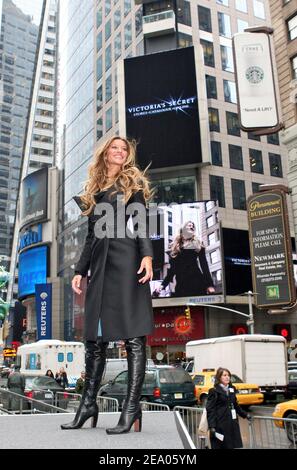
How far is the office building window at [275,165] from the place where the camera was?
2306 inches

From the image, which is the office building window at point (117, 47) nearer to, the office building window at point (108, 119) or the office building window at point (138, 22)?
the office building window at point (138, 22)

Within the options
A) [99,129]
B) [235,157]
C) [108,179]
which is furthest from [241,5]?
[108,179]

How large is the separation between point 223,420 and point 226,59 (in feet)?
188

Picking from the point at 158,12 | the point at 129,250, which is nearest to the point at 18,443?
the point at 129,250

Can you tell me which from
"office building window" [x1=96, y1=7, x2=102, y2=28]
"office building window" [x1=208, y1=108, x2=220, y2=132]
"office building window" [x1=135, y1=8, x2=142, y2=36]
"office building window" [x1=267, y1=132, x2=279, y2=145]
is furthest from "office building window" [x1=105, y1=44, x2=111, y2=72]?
"office building window" [x1=267, y1=132, x2=279, y2=145]

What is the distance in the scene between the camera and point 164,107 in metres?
53.2

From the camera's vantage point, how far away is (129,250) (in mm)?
4773

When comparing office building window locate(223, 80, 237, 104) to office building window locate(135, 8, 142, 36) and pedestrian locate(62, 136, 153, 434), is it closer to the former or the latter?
office building window locate(135, 8, 142, 36)

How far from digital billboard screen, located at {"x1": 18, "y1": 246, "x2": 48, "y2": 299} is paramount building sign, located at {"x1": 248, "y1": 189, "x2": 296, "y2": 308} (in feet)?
152

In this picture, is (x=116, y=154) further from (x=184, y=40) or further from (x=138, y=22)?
(x=138, y=22)

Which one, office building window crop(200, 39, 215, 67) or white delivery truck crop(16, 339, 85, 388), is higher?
office building window crop(200, 39, 215, 67)

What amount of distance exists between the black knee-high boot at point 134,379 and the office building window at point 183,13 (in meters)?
59.1

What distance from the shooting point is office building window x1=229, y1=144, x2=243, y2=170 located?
55906 mm
